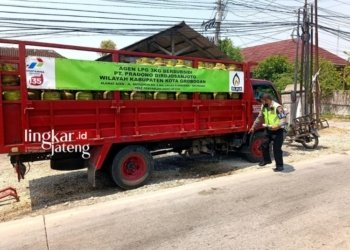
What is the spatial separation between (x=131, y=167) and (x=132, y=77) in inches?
67.5

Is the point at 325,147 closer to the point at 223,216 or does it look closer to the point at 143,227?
the point at 223,216

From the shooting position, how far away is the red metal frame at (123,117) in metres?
6.16

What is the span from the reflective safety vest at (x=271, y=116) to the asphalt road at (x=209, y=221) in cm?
167

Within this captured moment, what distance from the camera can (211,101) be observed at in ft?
28.3

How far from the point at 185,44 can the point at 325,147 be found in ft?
20.6

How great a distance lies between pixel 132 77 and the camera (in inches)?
288

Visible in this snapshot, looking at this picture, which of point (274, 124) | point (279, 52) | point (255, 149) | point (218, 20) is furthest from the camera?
point (279, 52)

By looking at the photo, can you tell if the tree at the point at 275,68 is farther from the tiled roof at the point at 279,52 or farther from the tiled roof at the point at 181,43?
the tiled roof at the point at 181,43

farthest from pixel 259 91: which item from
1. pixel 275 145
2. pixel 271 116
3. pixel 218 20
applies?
pixel 218 20

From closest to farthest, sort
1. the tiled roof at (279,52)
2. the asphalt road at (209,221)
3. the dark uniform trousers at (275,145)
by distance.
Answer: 1. the asphalt road at (209,221)
2. the dark uniform trousers at (275,145)
3. the tiled roof at (279,52)

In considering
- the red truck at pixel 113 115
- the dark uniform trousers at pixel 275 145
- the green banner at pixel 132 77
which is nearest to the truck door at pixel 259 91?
the red truck at pixel 113 115

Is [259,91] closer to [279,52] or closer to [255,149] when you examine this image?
[255,149]

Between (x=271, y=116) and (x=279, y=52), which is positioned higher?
(x=279, y=52)

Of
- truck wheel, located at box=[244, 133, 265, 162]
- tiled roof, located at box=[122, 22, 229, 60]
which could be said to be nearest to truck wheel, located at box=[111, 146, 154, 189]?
truck wheel, located at box=[244, 133, 265, 162]
